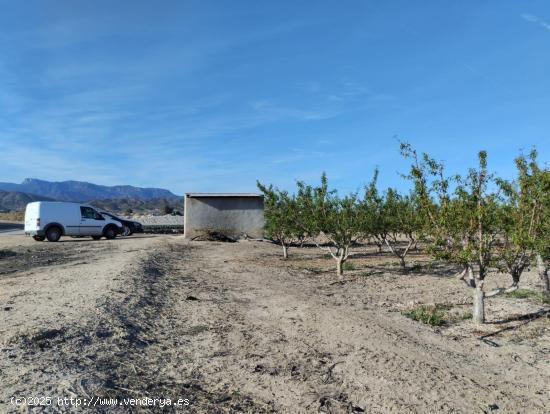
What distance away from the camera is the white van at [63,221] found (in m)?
24.5

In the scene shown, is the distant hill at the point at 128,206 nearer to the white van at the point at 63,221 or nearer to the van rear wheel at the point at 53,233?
the white van at the point at 63,221

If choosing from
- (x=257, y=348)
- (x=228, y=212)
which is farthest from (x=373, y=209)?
(x=228, y=212)

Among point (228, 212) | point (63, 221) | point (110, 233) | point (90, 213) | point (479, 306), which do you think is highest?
point (228, 212)

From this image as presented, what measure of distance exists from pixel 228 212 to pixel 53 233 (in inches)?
396

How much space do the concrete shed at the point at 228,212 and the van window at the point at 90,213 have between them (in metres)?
5.17

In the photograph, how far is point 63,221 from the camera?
2531cm

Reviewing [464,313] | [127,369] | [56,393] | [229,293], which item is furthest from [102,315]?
[464,313]

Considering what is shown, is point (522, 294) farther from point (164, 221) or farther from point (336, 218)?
point (164, 221)

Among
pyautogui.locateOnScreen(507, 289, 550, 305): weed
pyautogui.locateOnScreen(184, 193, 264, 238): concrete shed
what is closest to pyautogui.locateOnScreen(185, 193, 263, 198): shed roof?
pyautogui.locateOnScreen(184, 193, 264, 238): concrete shed

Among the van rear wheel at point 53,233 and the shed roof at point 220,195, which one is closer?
the van rear wheel at point 53,233

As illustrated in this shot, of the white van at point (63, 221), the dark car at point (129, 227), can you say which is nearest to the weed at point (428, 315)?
the white van at point (63, 221)

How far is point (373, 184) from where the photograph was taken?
612 inches

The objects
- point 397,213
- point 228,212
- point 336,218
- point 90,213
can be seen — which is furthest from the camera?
point 228,212

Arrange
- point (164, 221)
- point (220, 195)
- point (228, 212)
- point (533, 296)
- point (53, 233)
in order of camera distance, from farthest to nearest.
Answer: point (164, 221) → point (228, 212) → point (220, 195) → point (53, 233) → point (533, 296)
